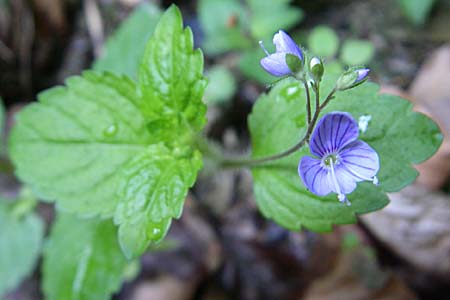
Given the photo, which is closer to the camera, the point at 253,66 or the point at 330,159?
the point at 330,159

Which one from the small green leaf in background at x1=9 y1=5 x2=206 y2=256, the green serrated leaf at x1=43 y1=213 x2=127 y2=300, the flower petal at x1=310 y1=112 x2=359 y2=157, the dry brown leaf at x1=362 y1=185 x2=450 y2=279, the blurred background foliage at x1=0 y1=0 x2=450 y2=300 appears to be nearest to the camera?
the flower petal at x1=310 y1=112 x2=359 y2=157

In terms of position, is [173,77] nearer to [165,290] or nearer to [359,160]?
[359,160]

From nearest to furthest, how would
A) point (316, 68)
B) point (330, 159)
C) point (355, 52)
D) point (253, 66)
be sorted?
point (316, 68) → point (330, 159) → point (355, 52) → point (253, 66)

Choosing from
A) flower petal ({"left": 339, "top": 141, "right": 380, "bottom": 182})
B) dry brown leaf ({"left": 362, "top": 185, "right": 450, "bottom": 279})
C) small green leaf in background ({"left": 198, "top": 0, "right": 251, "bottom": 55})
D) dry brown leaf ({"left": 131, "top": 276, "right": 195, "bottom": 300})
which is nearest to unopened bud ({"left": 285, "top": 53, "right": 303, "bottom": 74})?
flower petal ({"left": 339, "top": 141, "right": 380, "bottom": 182})

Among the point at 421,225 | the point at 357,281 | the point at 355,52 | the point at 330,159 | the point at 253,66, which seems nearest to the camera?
the point at 330,159

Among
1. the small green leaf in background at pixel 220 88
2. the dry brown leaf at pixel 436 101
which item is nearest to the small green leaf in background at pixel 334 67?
the dry brown leaf at pixel 436 101

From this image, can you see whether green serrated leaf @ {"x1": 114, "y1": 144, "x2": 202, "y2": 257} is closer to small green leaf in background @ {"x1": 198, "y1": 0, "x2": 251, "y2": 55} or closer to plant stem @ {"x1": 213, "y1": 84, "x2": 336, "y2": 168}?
plant stem @ {"x1": 213, "y1": 84, "x2": 336, "y2": 168}

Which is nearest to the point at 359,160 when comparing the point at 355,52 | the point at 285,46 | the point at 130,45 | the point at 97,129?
the point at 285,46
